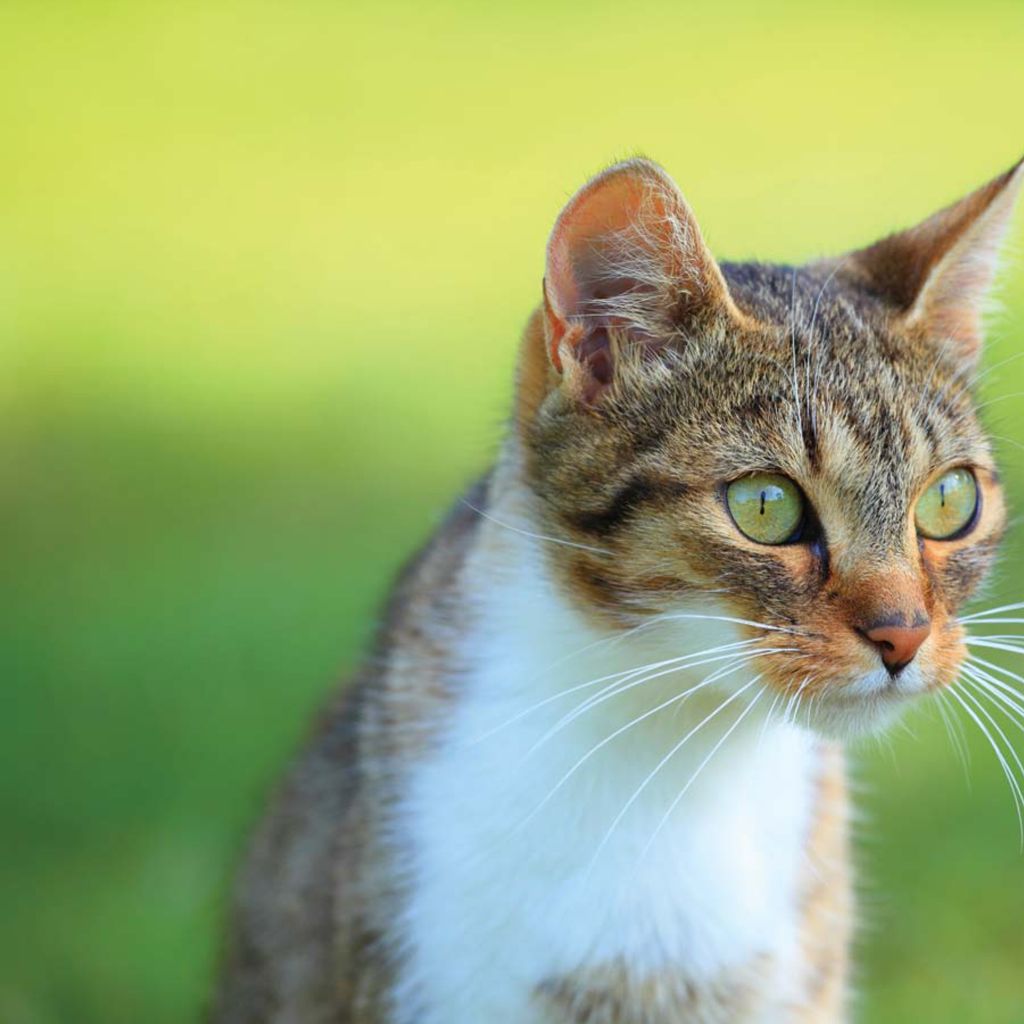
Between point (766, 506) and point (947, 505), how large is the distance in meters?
0.40

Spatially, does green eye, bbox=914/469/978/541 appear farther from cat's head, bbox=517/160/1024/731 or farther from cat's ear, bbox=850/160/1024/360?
cat's ear, bbox=850/160/1024/360

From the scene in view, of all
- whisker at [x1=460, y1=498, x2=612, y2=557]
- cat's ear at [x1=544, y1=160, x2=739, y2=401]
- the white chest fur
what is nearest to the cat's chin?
the white chest fur

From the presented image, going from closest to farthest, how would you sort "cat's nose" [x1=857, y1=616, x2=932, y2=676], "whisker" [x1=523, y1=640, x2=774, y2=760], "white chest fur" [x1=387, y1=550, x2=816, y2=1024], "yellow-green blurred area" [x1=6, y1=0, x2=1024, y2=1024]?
"cat's nose" [x1=857, y1=616, x2=932, y2=676] → "whisker" [x1=523, y1=640, x2=774, y2=760] → "white chest fur" [x1=387, y1=550, x2=816, y2=1024] → "yellow-green blurred area" [x1=6, y1=0, x2=1024, y2=1024]

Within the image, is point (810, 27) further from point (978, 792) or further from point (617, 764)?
point (617, 764)

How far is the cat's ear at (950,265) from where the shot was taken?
3.33 metres

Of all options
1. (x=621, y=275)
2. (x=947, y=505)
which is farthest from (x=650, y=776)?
(x=621, y=275)

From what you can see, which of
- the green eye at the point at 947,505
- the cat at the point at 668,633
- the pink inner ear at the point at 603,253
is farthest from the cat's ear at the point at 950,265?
the pink inner ear at the point at 603,253

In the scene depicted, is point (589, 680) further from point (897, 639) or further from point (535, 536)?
point (897, 639)

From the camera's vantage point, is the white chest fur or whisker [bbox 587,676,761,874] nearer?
whisker [bbox 587,676,761,874]

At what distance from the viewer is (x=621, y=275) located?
3.16 meters

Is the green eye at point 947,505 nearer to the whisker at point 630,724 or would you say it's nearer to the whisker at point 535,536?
the whisker at point 630,724

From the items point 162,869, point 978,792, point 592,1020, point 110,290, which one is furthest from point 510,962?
point 110,290

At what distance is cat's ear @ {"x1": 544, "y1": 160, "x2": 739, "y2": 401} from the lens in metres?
3.04

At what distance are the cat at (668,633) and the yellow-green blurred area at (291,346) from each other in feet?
1.38
